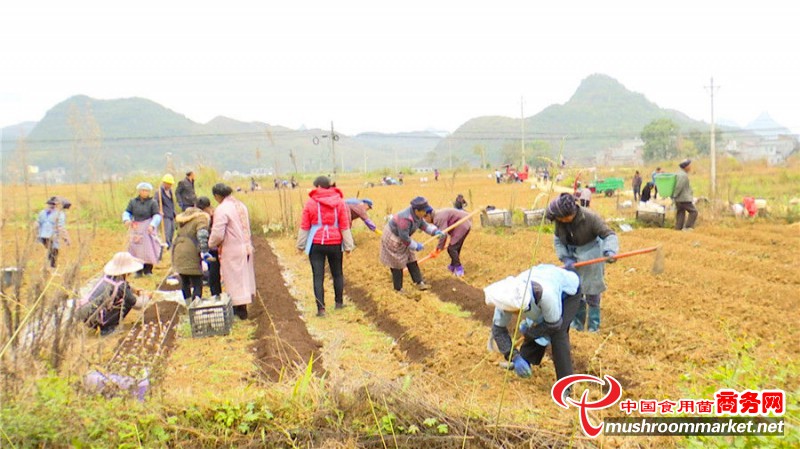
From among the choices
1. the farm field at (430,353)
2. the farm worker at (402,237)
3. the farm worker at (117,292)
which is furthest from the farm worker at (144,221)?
the farm worker at (402,237)

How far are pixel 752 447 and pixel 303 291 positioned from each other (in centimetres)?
608

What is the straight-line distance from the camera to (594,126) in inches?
6668

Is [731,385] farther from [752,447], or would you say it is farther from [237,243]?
[237,243]

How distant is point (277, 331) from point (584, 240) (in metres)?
2.81

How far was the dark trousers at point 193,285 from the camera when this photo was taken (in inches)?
243

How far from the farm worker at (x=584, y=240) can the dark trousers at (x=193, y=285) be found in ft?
12.5

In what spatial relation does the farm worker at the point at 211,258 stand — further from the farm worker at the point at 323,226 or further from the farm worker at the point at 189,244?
the farm worker at the point at 323,226

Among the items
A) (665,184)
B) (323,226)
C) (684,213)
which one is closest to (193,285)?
(323,226)

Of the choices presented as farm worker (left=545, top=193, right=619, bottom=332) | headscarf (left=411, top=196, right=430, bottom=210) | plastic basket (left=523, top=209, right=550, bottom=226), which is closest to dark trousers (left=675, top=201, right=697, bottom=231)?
plastic basket (left=523, top=209, right=550, bottom=226)

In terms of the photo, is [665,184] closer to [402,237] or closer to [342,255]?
[402,237]

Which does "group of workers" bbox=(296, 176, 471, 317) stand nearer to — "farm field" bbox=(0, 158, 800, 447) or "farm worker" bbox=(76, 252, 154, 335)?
"farm field" bbox=(0, 158, 800, 447)

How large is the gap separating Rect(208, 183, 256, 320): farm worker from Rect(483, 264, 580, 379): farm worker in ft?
9.93

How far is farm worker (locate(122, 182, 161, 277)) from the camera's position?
7.77 meters

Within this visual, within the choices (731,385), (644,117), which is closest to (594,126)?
(644,117)
